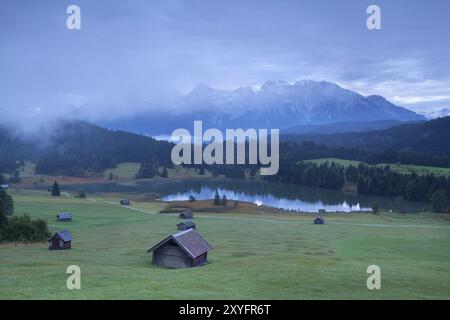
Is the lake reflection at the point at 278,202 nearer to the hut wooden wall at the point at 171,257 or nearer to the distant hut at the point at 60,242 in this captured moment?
the distant hut at the point at 60,242

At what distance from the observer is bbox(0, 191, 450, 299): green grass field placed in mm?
23797

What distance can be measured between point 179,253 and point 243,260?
5894 millimetres

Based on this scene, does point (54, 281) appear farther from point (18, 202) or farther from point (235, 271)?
point (18, 202)

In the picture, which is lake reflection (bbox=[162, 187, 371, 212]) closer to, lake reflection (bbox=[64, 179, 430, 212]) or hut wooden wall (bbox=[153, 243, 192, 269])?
lake reflection (bbox=[64, 179, 430, 212])

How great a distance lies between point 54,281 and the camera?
87.8ft

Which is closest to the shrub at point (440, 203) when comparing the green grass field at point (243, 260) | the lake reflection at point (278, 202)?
the lake reflection at point (278, 202)

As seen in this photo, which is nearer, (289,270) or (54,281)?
(54,281)

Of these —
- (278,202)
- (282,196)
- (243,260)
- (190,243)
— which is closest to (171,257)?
(190,243)

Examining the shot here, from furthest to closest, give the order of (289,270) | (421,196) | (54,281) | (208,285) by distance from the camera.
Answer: (421,196)
(289,270)
(54,281)
(208,285)

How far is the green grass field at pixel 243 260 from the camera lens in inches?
937

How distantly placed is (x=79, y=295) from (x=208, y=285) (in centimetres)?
689

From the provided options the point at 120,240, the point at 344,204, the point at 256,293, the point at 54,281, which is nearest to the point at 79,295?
the point at 54,281

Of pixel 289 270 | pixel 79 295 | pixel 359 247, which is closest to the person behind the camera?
pixel 79 295

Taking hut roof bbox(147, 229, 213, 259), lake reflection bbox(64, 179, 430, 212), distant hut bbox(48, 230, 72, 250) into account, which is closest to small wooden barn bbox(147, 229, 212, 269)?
hut roof bbox(147, 229, 213, 259)
